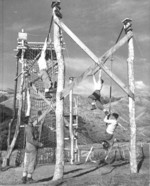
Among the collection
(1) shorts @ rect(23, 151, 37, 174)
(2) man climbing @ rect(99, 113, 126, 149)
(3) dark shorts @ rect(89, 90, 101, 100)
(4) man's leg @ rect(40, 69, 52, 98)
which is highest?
(4) man's leg @ rect(40, 69, 52, 98)

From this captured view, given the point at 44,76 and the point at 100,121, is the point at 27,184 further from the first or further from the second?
the point at 100,121

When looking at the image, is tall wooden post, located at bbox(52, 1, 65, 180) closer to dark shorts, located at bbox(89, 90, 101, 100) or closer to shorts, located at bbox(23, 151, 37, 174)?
shorts, located at bbox(23, 151, 37, 174)

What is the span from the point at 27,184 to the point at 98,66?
12.4ft

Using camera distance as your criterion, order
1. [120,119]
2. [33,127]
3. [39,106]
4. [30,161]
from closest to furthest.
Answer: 1. [30,161]
2. [33,127]
3. [39,106]
4. [120,119]

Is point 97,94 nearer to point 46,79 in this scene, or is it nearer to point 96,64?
point 96,64

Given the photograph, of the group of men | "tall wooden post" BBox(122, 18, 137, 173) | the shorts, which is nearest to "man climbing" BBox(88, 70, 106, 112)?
the group of men

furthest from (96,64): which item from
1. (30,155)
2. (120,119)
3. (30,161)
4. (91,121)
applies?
(120,119)

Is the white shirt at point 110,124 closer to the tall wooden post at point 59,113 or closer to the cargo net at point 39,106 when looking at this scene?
the tall wooden post at point 59,113

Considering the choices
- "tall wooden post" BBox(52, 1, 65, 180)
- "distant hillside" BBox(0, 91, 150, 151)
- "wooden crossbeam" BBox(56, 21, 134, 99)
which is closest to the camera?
"tall wooden post" BBox(52, 1, 65, 180)

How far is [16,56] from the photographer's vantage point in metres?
14.4

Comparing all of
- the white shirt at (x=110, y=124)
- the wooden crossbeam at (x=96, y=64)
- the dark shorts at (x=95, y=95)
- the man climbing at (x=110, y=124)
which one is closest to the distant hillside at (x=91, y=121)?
the man climbing at (x=110, y=124)

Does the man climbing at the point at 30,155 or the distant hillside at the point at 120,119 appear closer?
the man climbing at the point at 30,155

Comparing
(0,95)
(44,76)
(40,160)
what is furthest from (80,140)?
(44,76)

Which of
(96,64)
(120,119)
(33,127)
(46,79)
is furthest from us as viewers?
(120,119)
